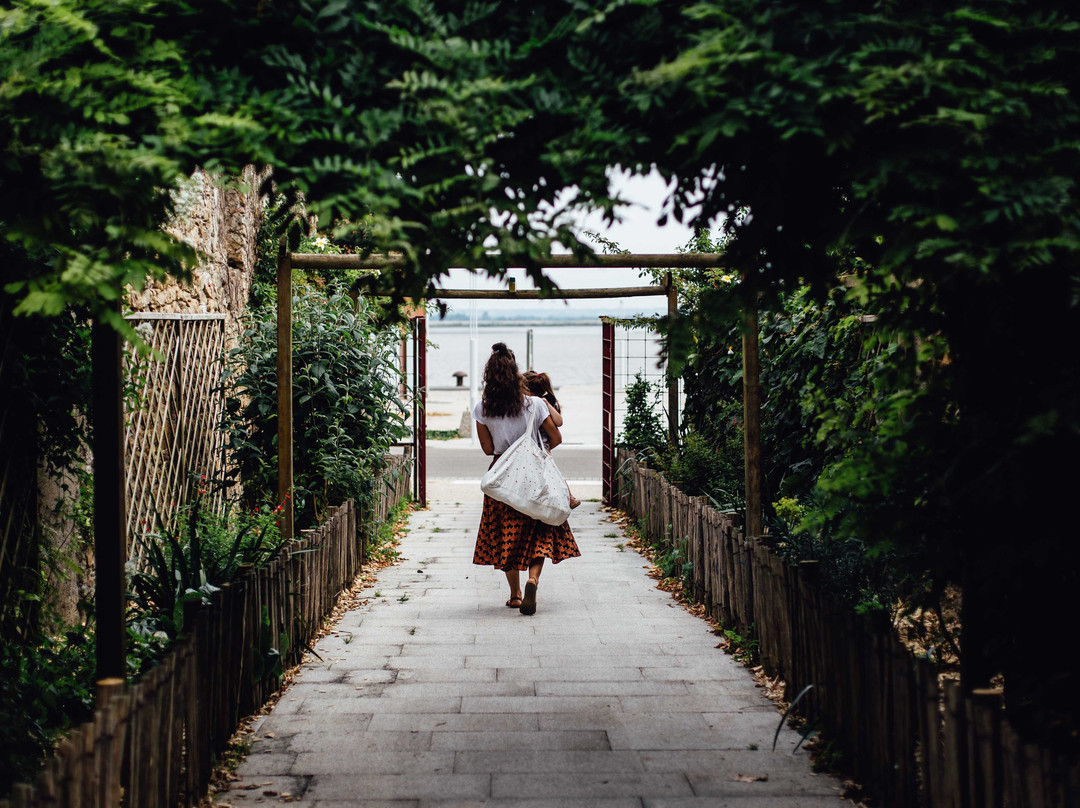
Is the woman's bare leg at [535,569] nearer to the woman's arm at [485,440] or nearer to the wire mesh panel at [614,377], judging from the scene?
the woman's arm at [485,440]

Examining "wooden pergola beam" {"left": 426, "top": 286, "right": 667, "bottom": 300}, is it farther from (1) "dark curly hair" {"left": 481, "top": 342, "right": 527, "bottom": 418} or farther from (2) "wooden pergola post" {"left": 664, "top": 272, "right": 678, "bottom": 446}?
(1) "dark curly hair" {"left": 481, "top": 342, "right": 527, "bottom": 418}

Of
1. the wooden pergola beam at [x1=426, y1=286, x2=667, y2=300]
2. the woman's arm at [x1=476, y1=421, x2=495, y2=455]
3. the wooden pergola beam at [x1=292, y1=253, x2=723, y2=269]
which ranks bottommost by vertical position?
the woman's arm at [x1=476, y1=421, x2=495, y2=455]

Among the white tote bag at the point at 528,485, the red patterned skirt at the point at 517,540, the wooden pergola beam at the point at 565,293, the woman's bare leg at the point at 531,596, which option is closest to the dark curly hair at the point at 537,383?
the wooden pergola beam at the point at 565,293

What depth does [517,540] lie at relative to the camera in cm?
624

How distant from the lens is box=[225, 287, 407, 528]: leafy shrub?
6781 mm

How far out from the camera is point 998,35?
238 cm

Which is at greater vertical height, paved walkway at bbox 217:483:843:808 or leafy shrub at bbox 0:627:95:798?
leafy shrub at bbox 0:627:95:798

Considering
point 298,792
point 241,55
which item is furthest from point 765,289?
point 298,792

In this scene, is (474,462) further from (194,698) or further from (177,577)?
(194,698)

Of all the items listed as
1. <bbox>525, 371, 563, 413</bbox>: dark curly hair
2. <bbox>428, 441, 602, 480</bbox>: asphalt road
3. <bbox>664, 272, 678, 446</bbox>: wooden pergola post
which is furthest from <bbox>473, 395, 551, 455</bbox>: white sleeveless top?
<bbox>428, 441, 602, 480</bbox>: asphalt road

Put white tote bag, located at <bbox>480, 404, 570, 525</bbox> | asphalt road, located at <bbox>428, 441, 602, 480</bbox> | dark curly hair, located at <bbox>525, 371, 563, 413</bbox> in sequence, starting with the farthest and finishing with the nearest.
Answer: asphalt road, located at <bbox>428, 441, 602, 480</bbox> → dark curly hair, located at <bbox>525, 371, 563, 413</bbox> → white tote bag, located at <bbox>480, 404, 570, 525</bbox>

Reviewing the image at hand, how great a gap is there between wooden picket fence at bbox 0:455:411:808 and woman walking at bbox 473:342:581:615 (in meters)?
1.09

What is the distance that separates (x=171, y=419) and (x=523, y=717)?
330 cm

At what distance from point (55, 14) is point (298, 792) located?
245 cm
